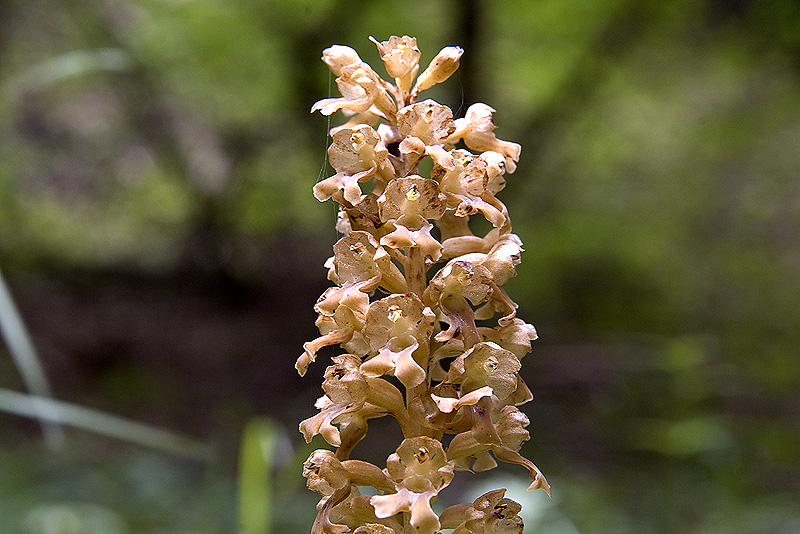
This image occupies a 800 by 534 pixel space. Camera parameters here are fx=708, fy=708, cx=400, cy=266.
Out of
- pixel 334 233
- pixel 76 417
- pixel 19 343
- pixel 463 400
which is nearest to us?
pixel 463 400

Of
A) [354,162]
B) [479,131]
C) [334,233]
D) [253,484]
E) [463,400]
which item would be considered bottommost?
[463,400]

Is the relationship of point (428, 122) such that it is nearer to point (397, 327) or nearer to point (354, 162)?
→ point (354, 162)

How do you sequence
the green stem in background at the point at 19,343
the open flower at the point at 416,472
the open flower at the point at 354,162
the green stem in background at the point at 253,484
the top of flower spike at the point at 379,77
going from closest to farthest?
the open flower at the point at 416,472 < the open flower at the point at 354,162 < the top of flower spike at the point at 379,77 < the green stem in background at the point at 19,343 < the green stem in background at the point at 253,484

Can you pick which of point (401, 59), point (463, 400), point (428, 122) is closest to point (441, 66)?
point (401, 59)

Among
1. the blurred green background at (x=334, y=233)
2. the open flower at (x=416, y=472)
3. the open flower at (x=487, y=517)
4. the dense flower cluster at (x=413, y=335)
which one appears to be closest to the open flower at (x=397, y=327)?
the dense flower cluster at (x=413, y=335)

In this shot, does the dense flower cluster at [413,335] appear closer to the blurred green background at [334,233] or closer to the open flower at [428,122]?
the open flower at [428,122]

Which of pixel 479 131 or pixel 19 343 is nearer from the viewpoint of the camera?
pixel 479 131

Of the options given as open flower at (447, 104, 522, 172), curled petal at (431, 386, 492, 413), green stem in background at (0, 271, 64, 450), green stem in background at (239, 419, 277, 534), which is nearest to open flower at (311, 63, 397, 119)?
open flower at (447, 104, 522, 172)
